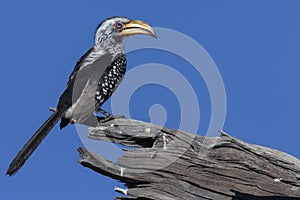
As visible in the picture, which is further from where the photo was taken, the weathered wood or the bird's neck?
the bird's neck

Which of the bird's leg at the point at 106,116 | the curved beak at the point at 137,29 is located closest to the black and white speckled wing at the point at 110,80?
the bird's leg at the point at 106,116

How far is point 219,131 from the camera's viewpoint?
20.0ft

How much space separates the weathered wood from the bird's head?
3456 mm

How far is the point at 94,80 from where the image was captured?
8711mm

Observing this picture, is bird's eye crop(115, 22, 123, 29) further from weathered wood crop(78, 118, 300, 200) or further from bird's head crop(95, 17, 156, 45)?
weathered wood crop(78, 118, 300, 200)

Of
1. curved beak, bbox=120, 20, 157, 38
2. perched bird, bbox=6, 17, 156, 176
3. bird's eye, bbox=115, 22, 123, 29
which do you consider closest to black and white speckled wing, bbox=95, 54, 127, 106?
perched bird, bbox=6, 17, 156, 176

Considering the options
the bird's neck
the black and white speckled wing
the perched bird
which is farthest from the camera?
the bird's neck

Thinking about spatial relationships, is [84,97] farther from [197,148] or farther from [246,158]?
[246,158]

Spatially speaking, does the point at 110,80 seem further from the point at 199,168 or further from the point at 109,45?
the point at 199,168

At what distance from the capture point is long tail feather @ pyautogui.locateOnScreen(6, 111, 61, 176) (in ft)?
24.3

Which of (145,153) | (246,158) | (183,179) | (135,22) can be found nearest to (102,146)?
(145,153)

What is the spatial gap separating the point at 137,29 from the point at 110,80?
1159mm

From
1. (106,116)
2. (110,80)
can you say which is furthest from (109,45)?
(106,116)

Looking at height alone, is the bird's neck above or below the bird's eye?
below
